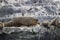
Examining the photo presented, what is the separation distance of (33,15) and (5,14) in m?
0.25

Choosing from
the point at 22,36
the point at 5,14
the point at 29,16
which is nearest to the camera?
the point at 22,36

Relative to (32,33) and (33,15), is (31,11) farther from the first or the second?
(32,33)

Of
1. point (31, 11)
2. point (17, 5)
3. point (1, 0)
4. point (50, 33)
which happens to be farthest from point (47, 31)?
point (1, 0)

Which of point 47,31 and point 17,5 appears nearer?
point 47,31

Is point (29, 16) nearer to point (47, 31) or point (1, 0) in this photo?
point (47, 31)

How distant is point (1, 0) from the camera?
4.66 ft

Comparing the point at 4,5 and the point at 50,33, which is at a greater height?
the point at 4,5

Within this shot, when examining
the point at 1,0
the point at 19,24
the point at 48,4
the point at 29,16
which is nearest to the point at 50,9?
the point at 48,4

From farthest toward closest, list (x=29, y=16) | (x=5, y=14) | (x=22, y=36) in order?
(x=5, y=14), (x=29, y=16), (x=22, y=36)

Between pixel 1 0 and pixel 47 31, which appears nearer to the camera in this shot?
pixel 47 31

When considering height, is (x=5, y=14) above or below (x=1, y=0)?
below

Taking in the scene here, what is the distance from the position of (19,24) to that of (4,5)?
0.30 m

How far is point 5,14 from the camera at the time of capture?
1330mm

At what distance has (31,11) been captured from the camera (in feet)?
4.24
